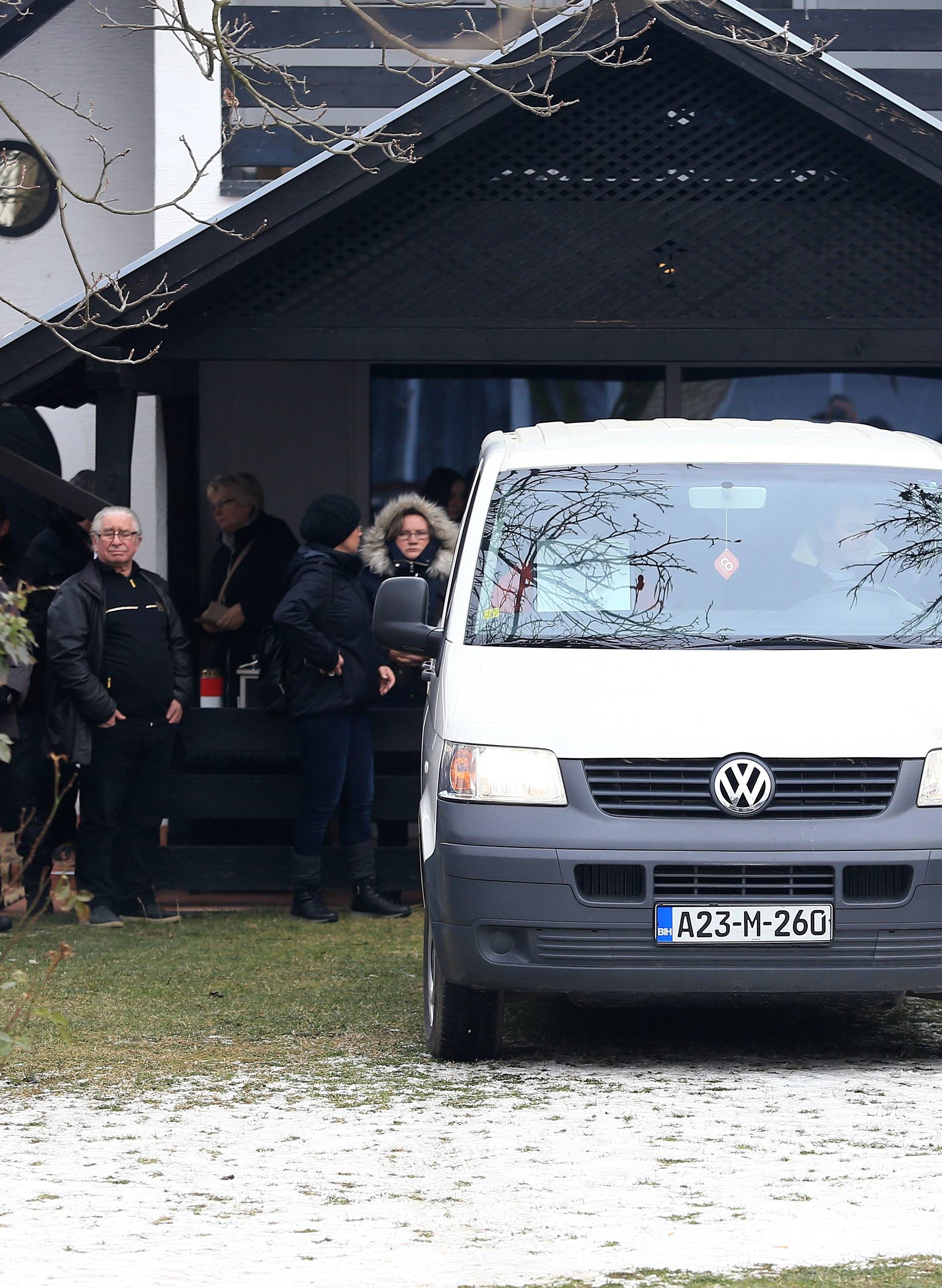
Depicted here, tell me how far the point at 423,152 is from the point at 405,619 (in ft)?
12.1

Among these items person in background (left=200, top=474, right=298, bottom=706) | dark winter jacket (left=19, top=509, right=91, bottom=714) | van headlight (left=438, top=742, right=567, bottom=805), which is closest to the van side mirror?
van headlight (left=438, top=742, right=567, bottom=805)

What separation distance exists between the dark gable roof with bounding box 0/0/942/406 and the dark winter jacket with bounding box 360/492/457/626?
155 centimetres

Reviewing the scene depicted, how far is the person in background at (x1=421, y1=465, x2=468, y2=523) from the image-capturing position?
12.9 meters

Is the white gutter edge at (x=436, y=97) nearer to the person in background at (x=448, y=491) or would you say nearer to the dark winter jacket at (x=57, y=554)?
the dark winter jacket at (x=57, y=554)

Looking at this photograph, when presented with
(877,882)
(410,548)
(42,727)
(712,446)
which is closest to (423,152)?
(410,548)

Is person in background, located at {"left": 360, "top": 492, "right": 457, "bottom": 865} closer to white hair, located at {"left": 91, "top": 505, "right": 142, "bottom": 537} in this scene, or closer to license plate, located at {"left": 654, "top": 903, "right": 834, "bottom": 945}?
white hair, located at {"left": 91, "top": 505, "right": 142, "bottom": 537}

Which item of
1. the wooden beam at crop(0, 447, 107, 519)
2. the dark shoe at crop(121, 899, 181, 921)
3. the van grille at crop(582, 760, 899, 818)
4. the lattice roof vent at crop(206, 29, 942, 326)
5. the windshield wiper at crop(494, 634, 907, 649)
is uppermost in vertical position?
the lattice roof vent at crop(206, 29, 942, 326)

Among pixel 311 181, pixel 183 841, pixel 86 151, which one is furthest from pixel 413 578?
pixel 86 151

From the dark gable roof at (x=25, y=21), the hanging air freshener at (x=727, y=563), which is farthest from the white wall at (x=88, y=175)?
the hanging air freshener at (x=727, y=563)

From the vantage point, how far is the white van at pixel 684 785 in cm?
599

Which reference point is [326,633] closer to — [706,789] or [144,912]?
[144,912]

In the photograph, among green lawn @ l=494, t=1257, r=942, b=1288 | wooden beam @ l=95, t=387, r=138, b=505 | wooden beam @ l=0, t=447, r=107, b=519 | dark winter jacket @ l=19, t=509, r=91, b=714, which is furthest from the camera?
dark winter jacket @ l=19, t=509, r=91, b=714

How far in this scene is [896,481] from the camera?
691 centimetres

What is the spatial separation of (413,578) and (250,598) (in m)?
4.77
